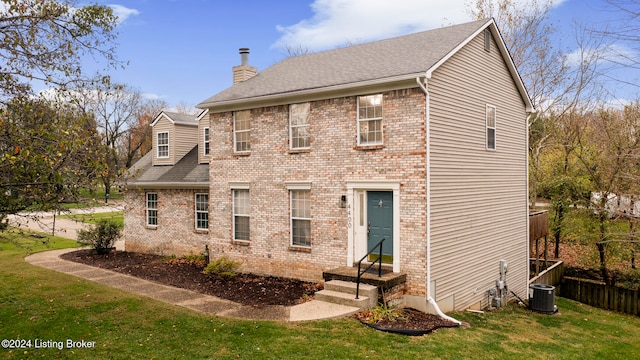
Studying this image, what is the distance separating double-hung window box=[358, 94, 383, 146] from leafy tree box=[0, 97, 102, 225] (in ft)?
22.4

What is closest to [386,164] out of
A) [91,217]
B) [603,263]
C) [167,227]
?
[167,227]

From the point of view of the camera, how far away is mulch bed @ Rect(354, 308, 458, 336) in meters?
9.86

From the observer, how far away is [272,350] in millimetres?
8484

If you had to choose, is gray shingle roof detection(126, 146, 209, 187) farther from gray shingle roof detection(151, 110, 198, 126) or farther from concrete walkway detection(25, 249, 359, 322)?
concrete walkway detection(25, 249, 359, 322)

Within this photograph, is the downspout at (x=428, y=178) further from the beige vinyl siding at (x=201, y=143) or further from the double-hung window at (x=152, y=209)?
the double-hung window at (x=152, y=209)

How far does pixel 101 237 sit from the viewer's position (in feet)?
66.5

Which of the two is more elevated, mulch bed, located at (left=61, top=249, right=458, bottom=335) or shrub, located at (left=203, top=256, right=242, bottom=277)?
shrub, located at (left=203, top=256, right=242, bottom=277)

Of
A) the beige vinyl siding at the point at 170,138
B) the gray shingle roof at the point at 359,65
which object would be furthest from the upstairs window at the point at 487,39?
the beige vinyl siding at the point at 170,138

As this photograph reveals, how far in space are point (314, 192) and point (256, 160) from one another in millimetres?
2664

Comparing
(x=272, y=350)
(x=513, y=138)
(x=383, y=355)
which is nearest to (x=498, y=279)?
(x=513, y=138)

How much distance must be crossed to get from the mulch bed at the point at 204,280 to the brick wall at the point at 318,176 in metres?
0.67

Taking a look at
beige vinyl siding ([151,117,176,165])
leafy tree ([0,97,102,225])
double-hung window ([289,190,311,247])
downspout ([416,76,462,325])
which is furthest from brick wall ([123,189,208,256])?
downspout ([416,76,462,325])

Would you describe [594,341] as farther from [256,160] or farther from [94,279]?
[94,279]

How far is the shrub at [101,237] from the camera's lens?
20109 millimetres
